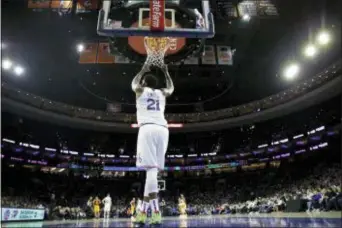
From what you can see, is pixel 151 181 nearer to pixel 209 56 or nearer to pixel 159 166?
pixel 159 166

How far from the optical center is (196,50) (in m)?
16.0

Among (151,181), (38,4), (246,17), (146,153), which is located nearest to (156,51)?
(146,153)

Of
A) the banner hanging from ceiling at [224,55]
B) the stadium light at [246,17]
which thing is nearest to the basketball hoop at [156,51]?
the stadium light at [246,17]

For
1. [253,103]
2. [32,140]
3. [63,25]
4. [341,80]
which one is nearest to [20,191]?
[32,140]

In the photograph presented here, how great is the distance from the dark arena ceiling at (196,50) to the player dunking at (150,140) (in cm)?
1066

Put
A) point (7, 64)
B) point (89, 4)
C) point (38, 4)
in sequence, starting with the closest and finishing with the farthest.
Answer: point (38, 4) < point (89, 4) < point (7, 64)

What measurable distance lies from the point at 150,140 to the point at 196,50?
11.9 m

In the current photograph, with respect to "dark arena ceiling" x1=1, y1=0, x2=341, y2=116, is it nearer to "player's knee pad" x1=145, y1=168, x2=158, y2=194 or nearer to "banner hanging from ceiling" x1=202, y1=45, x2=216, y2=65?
"banner hanging from ceiling" x1=202, y1=45, x2=216, y2=65

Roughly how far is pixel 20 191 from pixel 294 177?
24.0 m

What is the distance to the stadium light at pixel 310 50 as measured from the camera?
18261mm

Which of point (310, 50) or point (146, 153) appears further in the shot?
point (310, 50)

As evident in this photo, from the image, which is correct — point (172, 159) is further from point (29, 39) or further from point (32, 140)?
point (29, 39)

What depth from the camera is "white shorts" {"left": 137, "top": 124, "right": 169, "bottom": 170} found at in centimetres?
471

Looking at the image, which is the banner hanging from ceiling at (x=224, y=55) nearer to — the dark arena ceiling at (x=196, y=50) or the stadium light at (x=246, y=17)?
the dark arena ceiling at (x=196, y=50)
